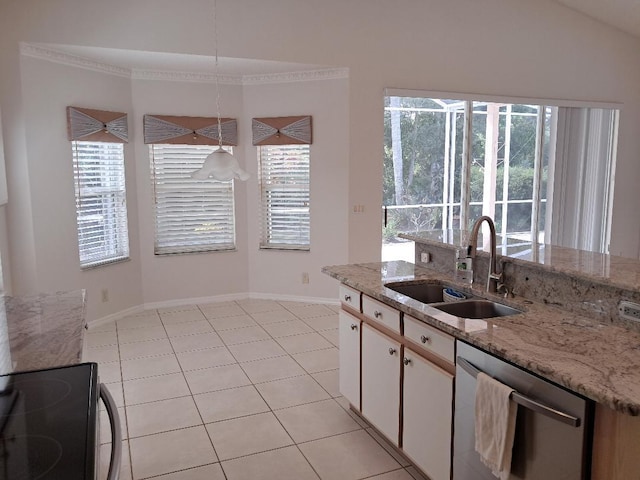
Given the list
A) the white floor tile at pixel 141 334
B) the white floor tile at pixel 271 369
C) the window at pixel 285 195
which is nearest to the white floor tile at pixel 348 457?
the white floor tile at pixel 271 369

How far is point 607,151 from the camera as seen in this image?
7.07 meters

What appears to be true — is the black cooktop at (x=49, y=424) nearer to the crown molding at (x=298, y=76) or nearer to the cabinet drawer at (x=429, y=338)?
the cabinet drawer at (x=429, y=338)

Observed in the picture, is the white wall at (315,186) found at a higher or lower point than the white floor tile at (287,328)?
higher

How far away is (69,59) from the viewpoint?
186 inches

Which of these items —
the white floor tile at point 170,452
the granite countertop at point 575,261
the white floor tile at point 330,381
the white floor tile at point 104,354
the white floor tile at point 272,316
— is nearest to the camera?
the granite countertop at point 575,261

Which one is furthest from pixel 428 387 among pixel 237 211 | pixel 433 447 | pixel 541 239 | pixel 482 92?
pixel 541 239

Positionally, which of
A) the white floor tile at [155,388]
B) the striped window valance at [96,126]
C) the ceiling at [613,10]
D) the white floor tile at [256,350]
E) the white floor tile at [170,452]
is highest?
the ceiling at [613,10]

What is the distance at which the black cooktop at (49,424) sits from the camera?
117cm

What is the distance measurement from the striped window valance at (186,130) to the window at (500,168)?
181 cm

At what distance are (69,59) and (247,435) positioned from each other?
3.82m

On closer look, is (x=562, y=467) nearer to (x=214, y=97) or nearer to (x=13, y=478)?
(x=13, y=478)

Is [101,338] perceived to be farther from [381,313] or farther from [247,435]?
[381,313]

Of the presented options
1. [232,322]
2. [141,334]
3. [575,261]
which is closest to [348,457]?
[575,261]

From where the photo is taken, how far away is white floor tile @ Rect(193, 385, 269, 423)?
11.0 feet
